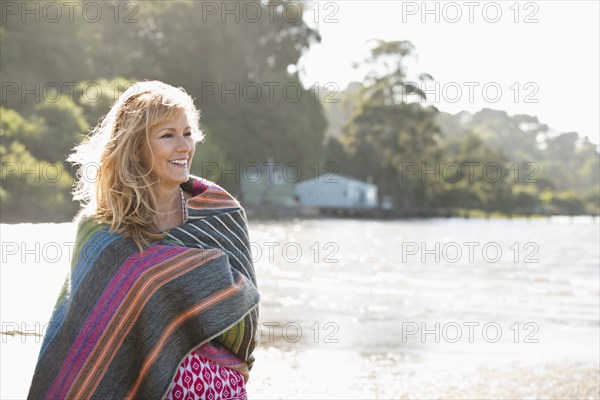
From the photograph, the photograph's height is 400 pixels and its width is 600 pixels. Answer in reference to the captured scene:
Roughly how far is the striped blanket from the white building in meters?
68.6

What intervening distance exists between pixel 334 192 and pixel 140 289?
70738mm

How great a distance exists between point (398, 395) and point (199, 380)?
4.96m

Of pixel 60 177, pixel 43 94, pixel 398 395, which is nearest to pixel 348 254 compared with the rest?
pixel 60 177

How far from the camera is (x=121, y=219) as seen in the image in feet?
8.71

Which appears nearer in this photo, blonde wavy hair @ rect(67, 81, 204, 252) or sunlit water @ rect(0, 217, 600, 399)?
blonde wavy hair @ rect(67, 81, 204, 252)

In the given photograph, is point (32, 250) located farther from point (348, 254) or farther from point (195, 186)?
point (348, 254)

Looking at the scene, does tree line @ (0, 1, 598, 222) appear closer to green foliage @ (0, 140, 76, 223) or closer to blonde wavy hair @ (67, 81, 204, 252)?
green foliage @ (0, 140, 76, 223)

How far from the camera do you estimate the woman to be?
2674mm

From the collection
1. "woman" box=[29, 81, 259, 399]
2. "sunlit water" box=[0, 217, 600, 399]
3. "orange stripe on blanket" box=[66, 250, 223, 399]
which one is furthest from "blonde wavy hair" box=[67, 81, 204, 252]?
"sunlit water" box=[0, 217, 600, 399]

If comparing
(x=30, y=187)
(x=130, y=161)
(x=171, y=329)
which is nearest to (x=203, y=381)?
(x=171, y=329)

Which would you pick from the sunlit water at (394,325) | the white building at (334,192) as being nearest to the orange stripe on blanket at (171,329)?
the sunlit water at (394,325)

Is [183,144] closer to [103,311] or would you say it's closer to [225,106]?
[103,311]

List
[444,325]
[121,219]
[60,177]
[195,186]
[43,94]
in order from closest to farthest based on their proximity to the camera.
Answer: [121,219]
[195,186]
[444,325]
[60,177]
[43,94]

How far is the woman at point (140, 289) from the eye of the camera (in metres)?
2.67
